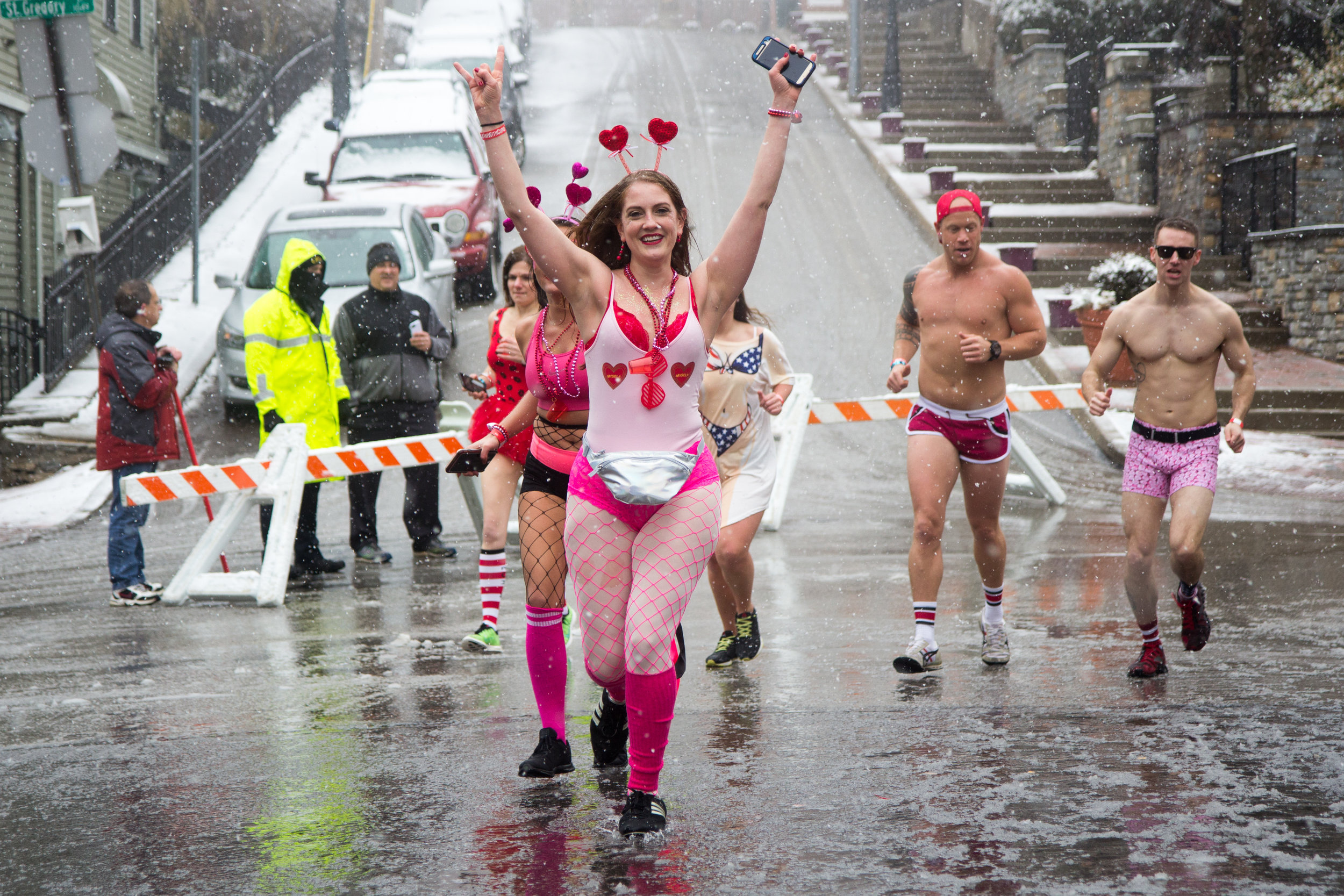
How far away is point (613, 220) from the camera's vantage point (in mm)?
4344

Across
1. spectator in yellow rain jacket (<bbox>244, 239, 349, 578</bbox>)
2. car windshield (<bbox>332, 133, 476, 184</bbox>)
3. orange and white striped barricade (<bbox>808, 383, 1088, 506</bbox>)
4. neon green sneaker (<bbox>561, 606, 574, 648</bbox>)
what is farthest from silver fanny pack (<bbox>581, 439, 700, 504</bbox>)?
car windshield (<bbox>332, 133, 476, 184</bbox>)

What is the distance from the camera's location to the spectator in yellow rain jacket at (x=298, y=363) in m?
8.85

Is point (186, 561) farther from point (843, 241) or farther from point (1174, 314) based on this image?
point (843, 241)

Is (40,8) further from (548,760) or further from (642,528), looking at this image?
(642,528)

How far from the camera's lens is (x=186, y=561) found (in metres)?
8.58

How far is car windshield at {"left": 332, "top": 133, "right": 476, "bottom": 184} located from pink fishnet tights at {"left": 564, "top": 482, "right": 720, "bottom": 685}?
15.5 metres

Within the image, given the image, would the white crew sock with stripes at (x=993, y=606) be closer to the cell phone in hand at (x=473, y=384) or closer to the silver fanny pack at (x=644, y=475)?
the silver fanny pack at (x=644, y=475)

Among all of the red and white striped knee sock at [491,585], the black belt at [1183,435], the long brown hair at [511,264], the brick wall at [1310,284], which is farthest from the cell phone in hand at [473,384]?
the brick wall at [1310,284]

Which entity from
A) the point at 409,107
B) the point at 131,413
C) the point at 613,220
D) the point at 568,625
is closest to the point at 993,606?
the point at 568,625

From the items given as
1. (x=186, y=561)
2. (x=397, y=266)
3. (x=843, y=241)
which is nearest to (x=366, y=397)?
(x=397, y=266)

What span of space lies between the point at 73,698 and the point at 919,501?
Result: 3656 millimetres

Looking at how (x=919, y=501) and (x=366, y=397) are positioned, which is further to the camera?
(x=366, y=397)

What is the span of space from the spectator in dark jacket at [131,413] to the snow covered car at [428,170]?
8.30 m

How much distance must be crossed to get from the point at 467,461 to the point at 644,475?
136cm
